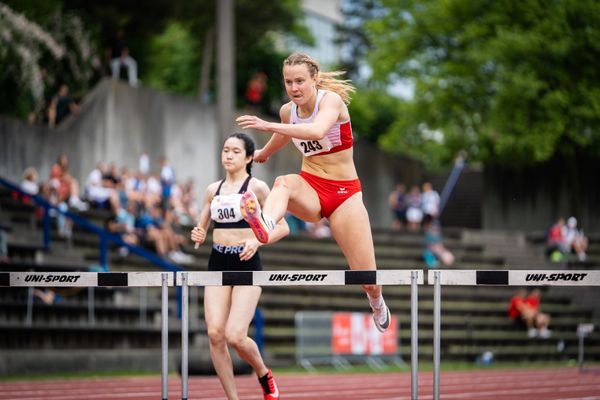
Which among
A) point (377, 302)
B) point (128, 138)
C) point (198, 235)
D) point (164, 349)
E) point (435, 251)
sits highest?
point (128, 138)

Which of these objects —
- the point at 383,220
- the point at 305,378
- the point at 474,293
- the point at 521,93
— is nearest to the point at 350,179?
the point at 305,378

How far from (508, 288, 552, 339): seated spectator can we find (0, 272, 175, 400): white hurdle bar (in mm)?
17401

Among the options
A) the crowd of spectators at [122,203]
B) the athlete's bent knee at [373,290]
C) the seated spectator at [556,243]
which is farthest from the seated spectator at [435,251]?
the athlete's bent knee at [373,290]

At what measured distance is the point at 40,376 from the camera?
16062 millimetres

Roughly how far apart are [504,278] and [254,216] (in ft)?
6.11

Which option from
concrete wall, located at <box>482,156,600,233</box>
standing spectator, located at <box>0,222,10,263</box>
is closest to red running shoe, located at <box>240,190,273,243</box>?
standing spectator, located at <box>0,222,10,263</box>

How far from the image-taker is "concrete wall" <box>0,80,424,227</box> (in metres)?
23.9

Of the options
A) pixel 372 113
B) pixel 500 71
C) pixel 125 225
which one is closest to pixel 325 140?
pixel 125 225

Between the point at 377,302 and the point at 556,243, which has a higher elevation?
the point at 556,243

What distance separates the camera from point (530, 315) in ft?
81.6

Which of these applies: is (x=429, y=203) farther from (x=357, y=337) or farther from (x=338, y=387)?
(x=338, y=387)

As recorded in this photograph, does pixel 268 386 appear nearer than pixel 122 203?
Yes

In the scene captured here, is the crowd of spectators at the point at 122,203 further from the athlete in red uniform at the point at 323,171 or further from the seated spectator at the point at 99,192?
the athlete in red uniform at the point at 323,171

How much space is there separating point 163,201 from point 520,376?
9562 mm
